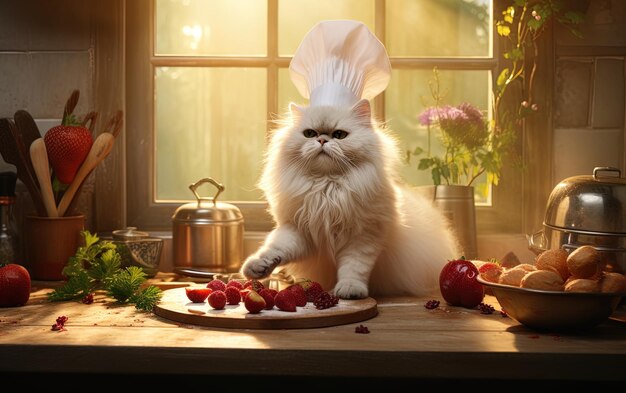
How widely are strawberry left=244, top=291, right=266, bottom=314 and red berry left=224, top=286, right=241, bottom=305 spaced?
88 millimetres

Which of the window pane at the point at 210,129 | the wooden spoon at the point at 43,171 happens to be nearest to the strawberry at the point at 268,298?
the wooden spoon at the point at 43,171

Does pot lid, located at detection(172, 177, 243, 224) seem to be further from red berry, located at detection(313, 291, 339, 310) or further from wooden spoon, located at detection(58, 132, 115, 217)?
red berry, located at detection(313, 291, 339, 310)

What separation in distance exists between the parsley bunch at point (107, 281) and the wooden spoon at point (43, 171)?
149 millimetres

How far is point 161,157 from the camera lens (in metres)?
2.27

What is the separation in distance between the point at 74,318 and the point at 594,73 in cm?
167

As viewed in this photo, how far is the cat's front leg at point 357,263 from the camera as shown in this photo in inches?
58.3

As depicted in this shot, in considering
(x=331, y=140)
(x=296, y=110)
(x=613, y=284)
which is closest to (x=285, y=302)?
(x=331, y=140)

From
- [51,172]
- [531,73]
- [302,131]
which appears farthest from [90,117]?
[531,73]

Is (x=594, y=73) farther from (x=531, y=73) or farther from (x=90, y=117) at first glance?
(x=90, y=117)

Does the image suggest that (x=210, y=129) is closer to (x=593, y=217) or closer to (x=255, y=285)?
(x=255, y=285)

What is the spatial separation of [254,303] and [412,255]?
1.73 feet

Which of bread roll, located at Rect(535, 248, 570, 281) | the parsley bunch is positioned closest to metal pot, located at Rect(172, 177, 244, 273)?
the parsley bunch

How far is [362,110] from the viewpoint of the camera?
5.10 ft

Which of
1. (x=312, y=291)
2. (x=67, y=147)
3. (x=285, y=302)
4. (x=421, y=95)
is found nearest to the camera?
(x=285, y=302)
